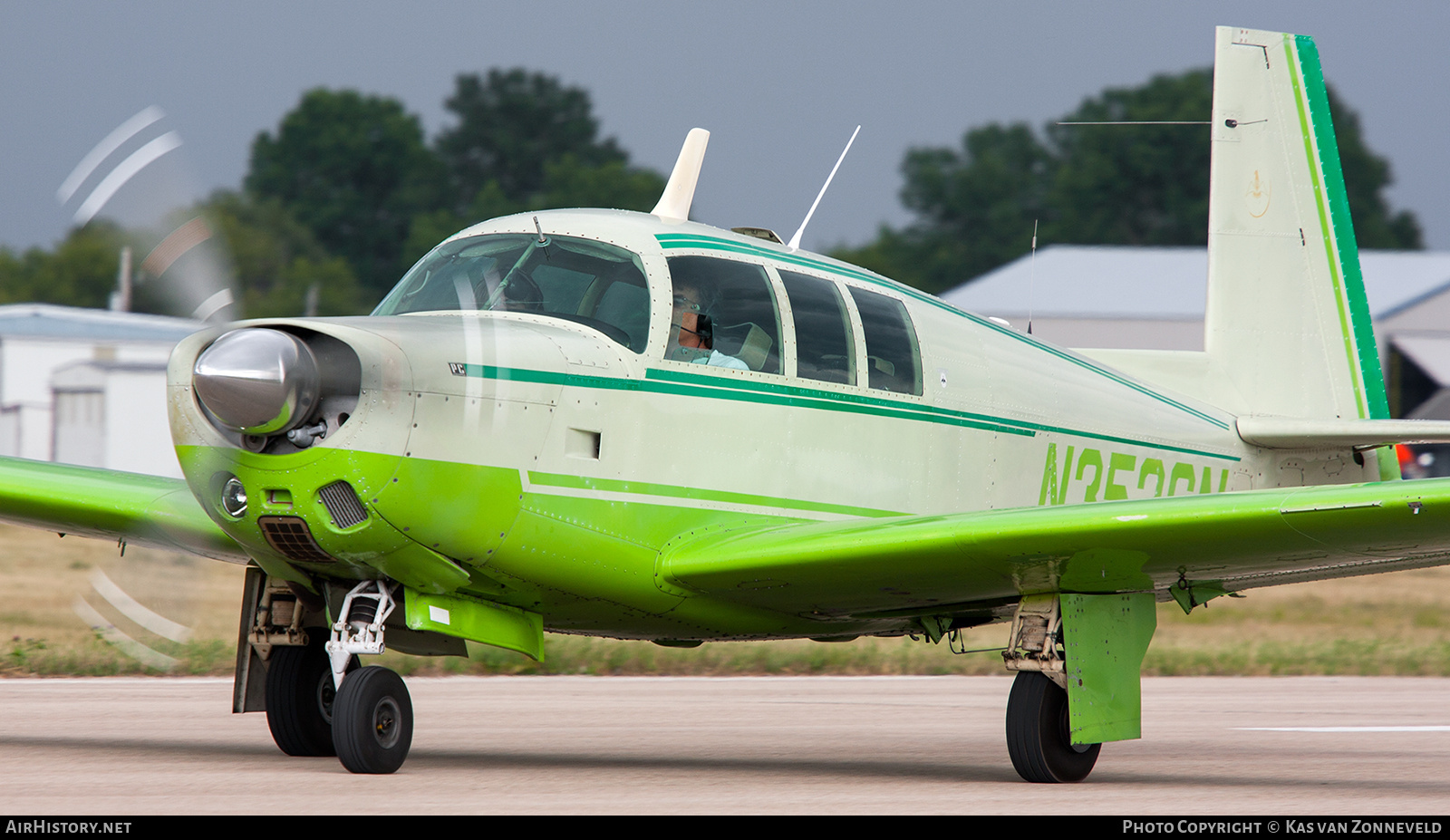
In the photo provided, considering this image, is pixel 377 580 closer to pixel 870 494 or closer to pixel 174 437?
pixel 174 437

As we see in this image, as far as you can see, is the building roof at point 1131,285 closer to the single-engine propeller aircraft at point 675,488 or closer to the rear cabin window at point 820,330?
the single-engine propeller aircraft at point 675,488

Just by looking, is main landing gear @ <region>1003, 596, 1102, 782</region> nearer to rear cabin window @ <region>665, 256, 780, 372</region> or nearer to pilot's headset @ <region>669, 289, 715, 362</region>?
rear cabin window @ <region>665, 256, 780, 372</region>

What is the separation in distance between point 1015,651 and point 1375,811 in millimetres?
1908

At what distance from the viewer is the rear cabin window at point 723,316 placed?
8492mm

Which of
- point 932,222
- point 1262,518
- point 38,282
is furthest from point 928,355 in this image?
point 932,222

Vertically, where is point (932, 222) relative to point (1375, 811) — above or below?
above

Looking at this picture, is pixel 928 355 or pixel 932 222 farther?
pixel 932 222

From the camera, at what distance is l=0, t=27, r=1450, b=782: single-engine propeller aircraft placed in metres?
7.38

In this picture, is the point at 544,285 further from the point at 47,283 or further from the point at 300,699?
the point at 47,283

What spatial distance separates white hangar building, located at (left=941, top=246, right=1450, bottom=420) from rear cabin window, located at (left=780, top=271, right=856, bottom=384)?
146ft

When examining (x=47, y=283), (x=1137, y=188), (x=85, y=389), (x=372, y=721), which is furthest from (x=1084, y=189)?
(x=372, y=721)

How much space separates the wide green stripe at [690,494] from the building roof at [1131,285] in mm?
47015

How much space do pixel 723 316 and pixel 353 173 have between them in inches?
3319

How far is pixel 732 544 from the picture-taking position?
27.3ft
